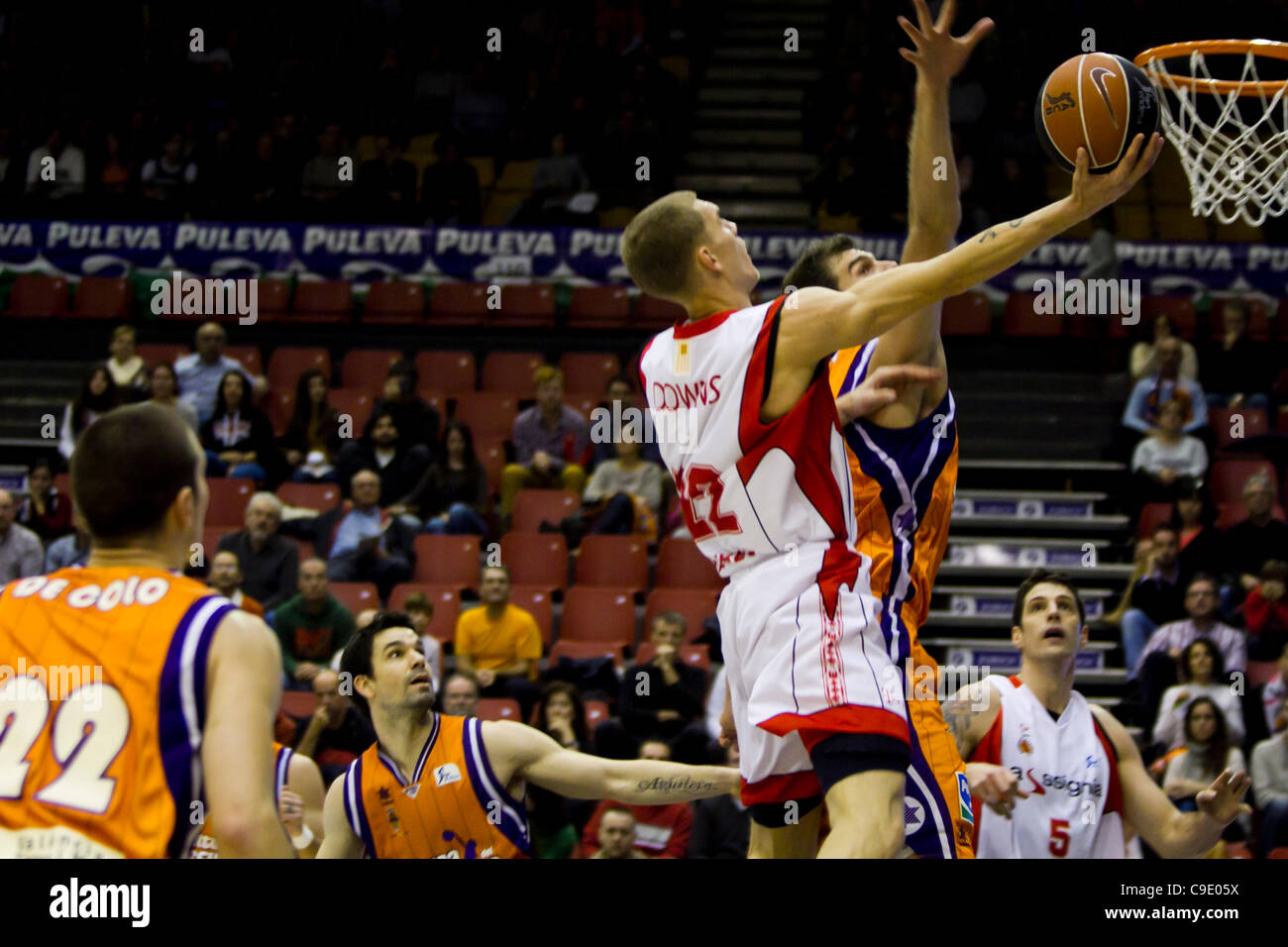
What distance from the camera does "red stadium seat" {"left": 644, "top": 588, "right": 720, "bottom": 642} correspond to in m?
9.59

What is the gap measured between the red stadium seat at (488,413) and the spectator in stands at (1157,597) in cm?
501

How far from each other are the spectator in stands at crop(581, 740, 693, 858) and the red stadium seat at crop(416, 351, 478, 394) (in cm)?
608

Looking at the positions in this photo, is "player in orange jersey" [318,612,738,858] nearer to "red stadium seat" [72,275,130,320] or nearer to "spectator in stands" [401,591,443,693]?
"spectator in stands" [401,591,443,693]

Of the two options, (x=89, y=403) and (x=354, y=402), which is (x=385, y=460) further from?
(x=89, y=403)

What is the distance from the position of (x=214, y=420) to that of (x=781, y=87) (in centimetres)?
794

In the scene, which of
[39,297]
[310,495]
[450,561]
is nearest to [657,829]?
[450,561]

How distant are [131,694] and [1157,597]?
25.8 feet

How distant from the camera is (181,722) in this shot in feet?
8.63

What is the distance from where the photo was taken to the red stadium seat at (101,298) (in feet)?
43.9

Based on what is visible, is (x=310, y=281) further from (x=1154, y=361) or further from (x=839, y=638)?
(x=839, y=638)

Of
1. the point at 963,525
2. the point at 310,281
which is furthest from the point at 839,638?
the point at 310,281

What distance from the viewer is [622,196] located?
48.2 ft

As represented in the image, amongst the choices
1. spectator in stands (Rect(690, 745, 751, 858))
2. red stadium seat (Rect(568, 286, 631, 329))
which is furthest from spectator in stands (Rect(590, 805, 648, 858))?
red stadium seat (Rect(568, 286, 631, 329))

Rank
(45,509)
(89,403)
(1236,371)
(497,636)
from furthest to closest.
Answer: (1236,371) < (89,403) < (45,509) < (497,636)
